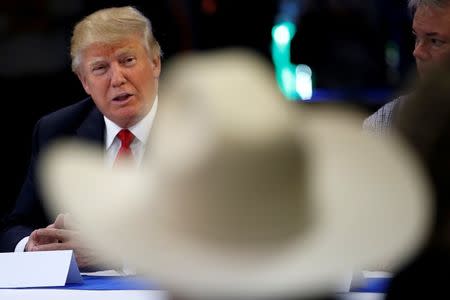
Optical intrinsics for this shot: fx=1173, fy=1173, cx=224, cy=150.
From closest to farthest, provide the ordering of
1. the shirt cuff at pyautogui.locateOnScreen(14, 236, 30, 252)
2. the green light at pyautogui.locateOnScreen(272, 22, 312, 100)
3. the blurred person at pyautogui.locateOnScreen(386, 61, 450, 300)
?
the blurred person at pyautogui.locateOnScreen(386, 61, 450, 300)
the shirt cuff at pyautogui.locateOnScreen(14, 236, 30, 252)
the green light at pyautogui.locateOnScreen(272, 22, 312, 100)

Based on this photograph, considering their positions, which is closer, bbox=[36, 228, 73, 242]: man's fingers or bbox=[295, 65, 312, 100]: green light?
bbox=[36, 228, 73, 242]: man's fingers

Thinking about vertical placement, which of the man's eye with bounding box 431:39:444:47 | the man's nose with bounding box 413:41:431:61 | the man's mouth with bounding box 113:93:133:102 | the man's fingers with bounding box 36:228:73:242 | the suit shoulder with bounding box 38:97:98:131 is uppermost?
the man's eye with bounding box 431:39:444:47

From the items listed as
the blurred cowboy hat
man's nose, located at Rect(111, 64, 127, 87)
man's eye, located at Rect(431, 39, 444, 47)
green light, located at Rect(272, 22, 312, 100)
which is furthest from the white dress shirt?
green light, located at Rect(272, 22, 312, 100)

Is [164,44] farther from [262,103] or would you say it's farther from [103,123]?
[262,103]

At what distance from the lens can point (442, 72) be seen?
175cm

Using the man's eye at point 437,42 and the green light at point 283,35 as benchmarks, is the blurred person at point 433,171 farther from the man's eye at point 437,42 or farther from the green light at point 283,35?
the green light at point 283,35

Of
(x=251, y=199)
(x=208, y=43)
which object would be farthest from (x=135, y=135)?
(x=251, y=199)

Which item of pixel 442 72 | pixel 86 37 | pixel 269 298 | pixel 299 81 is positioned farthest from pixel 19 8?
pixel 269 298

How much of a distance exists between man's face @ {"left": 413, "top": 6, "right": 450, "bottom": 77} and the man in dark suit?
1.02 meters

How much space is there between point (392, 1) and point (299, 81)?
0.80 metres

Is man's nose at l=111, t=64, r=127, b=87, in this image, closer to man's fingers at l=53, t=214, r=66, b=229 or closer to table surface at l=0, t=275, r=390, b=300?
man's fingers at l=53, t=214, r=66, b=229

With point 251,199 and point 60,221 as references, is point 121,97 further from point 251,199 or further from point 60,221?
point 251,199

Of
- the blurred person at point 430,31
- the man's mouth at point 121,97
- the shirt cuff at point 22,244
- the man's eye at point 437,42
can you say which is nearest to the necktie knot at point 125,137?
the man's mouth at point 121,97

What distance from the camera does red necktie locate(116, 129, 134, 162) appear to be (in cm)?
414
